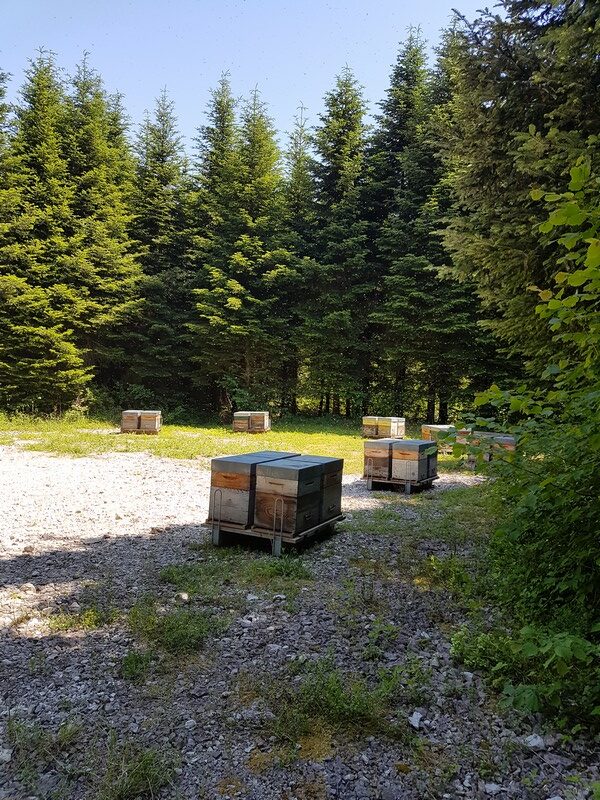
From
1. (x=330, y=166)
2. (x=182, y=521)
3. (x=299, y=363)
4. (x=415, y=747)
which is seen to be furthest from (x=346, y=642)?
(x=330, y=166)

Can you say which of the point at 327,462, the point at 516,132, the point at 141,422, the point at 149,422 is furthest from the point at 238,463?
the point at 141,422

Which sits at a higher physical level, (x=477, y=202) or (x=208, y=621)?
(x=477, y=202)

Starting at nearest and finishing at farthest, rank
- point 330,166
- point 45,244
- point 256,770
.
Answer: point 256,770 → point 45,244 → point 330,166

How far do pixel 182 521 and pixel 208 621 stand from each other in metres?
3.31

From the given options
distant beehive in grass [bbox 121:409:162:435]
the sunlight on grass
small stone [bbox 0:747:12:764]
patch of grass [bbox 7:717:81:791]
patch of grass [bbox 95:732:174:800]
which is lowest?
small stone [bbox 0:747:12:764]

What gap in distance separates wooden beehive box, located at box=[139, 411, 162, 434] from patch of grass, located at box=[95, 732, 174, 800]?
559 inches

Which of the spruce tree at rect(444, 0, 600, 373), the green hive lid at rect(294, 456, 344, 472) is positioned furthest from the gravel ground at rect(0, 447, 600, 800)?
the spruce tree at rect(444, 0, 600, 373)

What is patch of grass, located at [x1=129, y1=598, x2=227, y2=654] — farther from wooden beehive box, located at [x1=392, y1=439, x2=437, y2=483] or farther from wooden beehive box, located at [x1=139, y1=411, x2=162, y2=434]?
Answer: wooden beehive box, located at [x1=139, y1=411, x2=162, y2=434]

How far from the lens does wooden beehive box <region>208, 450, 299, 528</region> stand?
5.98 metres

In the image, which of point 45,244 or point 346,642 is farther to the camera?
point 45,244

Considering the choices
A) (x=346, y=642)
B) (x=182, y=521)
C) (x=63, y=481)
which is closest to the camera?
(x=346, y=642)

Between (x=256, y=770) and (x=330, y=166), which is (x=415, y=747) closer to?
(x=256, y=770)

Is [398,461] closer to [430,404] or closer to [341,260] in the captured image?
[430,404]

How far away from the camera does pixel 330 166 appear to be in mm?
22281
